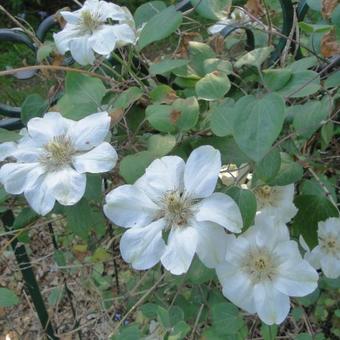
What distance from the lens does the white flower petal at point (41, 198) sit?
26.8 inches

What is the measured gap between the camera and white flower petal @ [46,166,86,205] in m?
0.68

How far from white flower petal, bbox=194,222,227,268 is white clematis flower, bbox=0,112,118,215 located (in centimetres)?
13

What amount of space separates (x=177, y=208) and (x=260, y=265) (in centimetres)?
16

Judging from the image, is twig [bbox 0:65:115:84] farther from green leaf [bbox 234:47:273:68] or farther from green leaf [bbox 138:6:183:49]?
green leaf [bbox 234:47:273:68]

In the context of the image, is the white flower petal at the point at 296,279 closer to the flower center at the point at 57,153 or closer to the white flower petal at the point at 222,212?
the white flower petal at the point at 222,212

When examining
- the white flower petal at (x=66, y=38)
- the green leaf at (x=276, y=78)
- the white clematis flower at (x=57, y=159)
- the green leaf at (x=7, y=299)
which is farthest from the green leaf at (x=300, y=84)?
the green leaf at (x=7, y=299)

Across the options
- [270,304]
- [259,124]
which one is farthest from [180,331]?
[259,124]

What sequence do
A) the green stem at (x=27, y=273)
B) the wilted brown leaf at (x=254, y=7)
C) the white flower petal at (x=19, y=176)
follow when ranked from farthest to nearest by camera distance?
the green stem at (x=27, y=273)
the wilted brown leaf at (x=254, y=7)
the white flower petal at (x=19, y=176)

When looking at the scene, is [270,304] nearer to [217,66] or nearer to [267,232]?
[267,232]

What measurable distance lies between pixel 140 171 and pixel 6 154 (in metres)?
0.19

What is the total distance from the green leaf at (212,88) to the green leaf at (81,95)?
147 mm

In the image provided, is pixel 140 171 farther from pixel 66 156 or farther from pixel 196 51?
pixel 196 51

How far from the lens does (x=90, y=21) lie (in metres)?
0.85

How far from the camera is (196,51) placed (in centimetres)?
88
